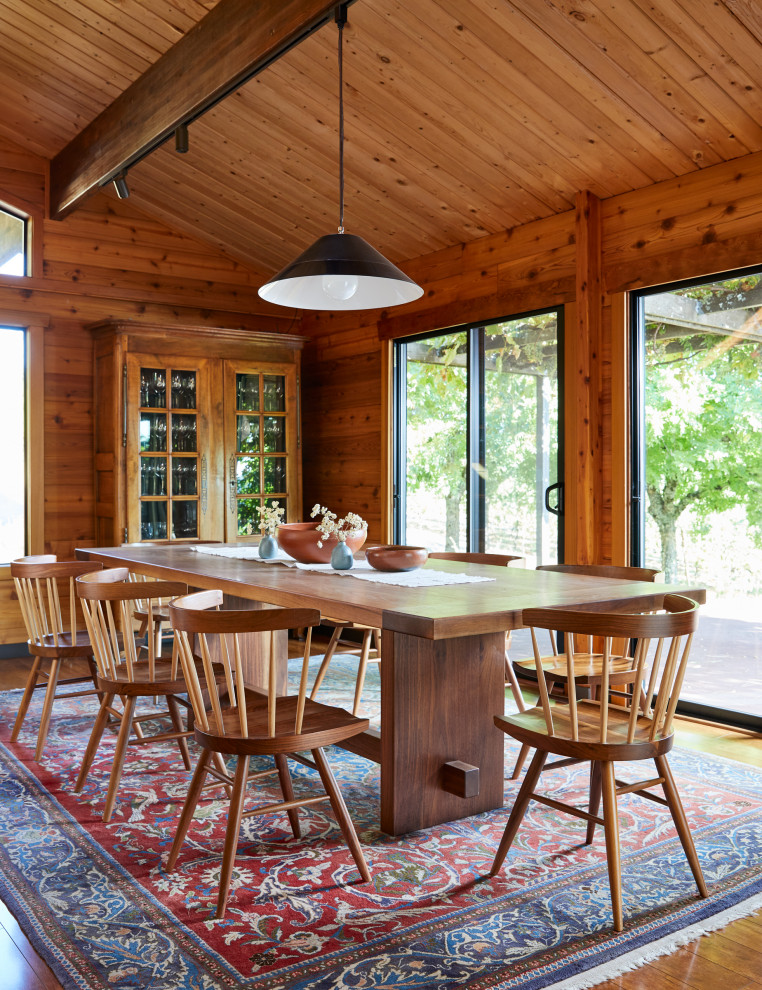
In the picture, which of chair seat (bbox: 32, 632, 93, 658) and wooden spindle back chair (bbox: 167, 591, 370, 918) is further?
chair seat (bbox: 32, 632, 93, 658)

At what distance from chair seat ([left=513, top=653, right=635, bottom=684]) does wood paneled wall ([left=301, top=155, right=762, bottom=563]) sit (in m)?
1.20

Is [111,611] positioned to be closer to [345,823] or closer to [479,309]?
[345,823]

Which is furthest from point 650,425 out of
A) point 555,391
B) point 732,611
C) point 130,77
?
point 130,77

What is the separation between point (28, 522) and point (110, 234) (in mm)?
2125

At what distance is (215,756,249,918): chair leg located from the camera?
2.24 meters

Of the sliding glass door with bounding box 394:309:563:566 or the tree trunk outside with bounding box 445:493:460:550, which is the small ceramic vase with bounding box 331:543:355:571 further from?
the tree trunk outside with bounding box 445:493:460:550

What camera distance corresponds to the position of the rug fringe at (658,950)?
1.95m

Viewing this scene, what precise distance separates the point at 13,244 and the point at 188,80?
2453 millimetres

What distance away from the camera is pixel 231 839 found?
226 cm

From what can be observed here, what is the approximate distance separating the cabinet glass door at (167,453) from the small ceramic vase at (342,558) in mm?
2669

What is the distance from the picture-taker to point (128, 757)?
11.8ft

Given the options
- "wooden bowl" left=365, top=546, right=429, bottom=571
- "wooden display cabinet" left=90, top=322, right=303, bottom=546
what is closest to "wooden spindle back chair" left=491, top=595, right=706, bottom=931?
"wooden bowl" left=365, top=546, right=429, bottom=571

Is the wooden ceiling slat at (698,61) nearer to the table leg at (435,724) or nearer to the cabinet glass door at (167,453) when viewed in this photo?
the table leg at (435,724)

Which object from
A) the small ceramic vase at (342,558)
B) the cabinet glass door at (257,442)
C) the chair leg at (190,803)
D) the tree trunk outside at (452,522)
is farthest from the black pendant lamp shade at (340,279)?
the cabinet glass door at (257,442)
